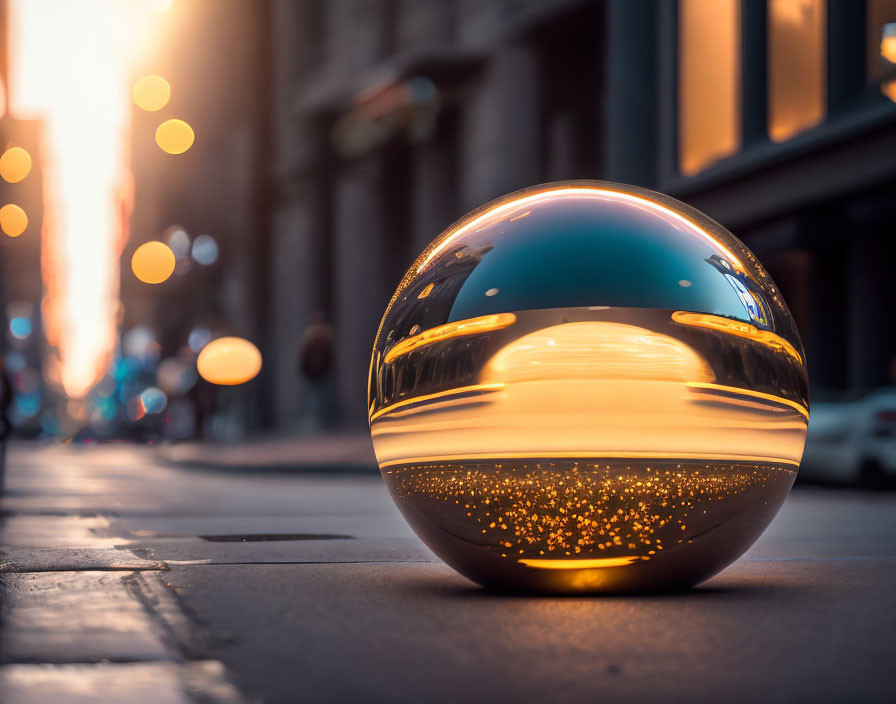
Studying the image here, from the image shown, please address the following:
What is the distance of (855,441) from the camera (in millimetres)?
16094

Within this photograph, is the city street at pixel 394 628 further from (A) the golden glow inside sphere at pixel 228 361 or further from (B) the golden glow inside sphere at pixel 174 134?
(B) the golden glow inside sphere at pixel 174 134

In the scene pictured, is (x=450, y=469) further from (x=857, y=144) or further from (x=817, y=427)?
(x=857, y=144)

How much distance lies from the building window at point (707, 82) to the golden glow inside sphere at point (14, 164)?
36.8 feet

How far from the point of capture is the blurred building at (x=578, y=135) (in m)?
20.8

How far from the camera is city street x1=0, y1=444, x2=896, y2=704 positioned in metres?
Result: 3.82

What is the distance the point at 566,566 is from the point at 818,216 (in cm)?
1751

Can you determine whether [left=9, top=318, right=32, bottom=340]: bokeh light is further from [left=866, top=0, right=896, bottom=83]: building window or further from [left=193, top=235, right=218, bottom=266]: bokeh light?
[left=866, top=0, right=896, bottom=83]: building window

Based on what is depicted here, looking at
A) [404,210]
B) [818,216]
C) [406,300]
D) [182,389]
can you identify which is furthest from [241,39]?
[406,300]

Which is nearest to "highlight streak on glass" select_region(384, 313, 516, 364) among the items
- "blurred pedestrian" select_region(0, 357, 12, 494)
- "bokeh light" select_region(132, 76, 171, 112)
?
"blurred pedestrian" select_region(0, 357, 12, 494)

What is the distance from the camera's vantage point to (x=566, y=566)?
5391mm

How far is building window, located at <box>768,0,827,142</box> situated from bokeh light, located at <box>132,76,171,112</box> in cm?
4855

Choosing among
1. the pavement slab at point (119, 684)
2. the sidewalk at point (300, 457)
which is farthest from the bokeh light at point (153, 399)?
the pavement slab at point (119, 684)

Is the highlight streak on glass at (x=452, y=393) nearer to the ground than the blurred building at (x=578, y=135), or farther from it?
nearer to the ground

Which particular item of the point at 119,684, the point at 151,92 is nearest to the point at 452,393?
the point at 119,684
